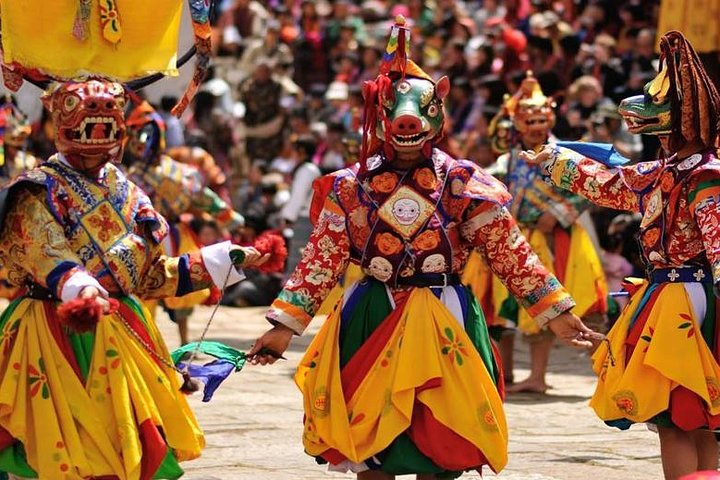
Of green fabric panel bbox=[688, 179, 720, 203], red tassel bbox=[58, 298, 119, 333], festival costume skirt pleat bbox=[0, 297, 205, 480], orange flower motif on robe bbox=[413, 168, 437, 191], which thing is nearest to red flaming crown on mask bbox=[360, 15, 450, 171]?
orange flower motif on robe bbox=[413, 168, 437, 191]

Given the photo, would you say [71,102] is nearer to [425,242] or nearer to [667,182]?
[425,242]

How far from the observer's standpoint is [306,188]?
15312 mm

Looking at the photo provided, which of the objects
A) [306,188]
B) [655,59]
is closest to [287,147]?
[306,188]

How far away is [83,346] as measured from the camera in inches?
260

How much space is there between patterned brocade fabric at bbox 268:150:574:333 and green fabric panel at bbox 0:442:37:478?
1.07m

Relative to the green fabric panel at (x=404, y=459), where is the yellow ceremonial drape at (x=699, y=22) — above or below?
above

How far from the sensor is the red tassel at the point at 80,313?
606cm

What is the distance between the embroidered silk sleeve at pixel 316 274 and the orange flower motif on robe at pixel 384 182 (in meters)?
0.17

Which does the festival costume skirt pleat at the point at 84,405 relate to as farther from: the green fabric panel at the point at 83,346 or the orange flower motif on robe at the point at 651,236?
the orange flower motif on robe at the point at 651,236

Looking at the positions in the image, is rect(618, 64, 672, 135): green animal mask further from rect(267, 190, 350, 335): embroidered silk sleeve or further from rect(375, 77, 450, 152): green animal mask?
rect(267, 190, 350, 335): embroidered silk sleeve

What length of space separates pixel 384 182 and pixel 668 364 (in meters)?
1.36

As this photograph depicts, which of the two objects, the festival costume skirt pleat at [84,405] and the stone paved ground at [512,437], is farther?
the stone paved ground at [512,437]

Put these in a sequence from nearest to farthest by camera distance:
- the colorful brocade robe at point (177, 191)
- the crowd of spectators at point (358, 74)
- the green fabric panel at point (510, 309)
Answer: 1. the green fabric panel at point (510, 309)
2. the colorful brocade robe at point (177, 191)
3. the crowd of spectators at point (358, 74)

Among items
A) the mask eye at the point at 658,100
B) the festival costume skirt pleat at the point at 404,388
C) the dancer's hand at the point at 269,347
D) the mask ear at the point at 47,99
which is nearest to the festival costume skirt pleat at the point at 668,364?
the festival costume skirt pleat at the point at 404,388
